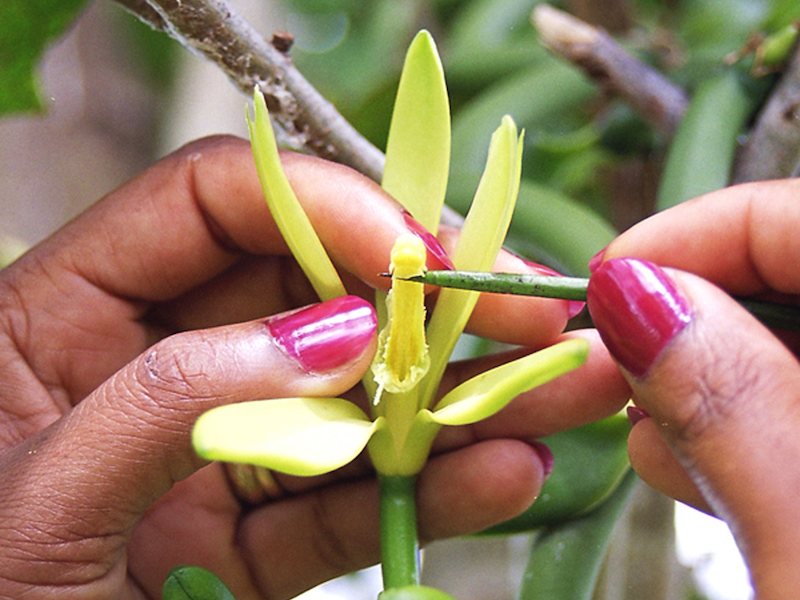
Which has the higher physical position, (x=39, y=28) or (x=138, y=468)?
(x=39, y=28)

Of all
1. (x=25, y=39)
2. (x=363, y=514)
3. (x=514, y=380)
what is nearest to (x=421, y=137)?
(x=514, y=380)

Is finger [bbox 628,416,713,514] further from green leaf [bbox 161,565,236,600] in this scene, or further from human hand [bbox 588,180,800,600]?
green leaf [bbox 161,565,236,600]

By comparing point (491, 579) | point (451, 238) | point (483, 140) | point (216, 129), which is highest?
point (216, 129)

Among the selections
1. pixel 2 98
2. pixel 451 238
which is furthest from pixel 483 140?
pixel 2 98

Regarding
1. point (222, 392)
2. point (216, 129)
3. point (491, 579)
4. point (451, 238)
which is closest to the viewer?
point (222, 392)

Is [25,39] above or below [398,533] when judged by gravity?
above

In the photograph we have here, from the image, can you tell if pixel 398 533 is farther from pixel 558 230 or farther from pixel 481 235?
pixel 558 230

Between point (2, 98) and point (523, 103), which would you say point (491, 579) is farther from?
point (2, 98)

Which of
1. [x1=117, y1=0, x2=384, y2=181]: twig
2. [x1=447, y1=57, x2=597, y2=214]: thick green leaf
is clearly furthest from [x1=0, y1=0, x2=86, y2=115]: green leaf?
[x1=447, y1=57, x2=597, y2=214]: thick green leaf
